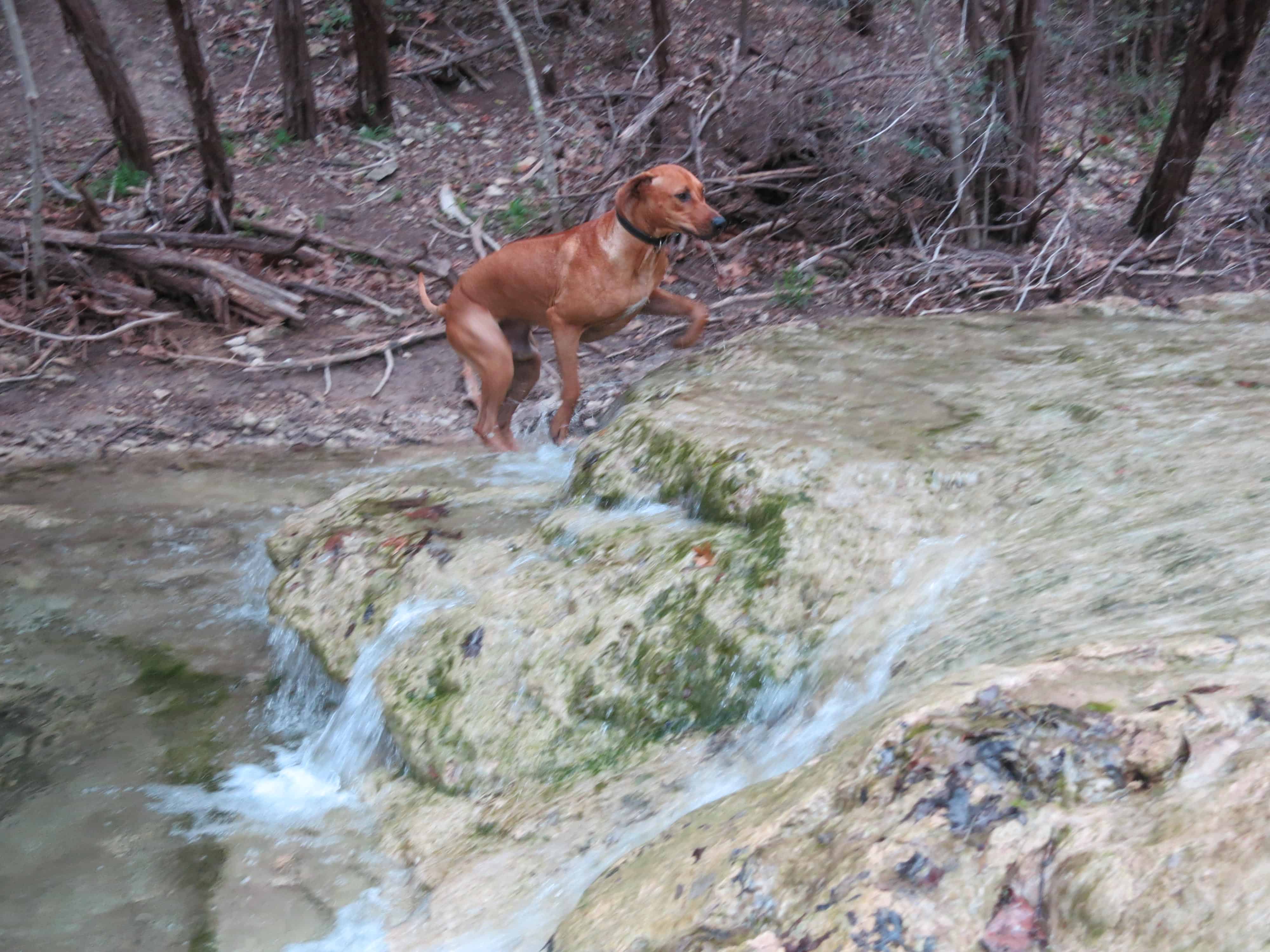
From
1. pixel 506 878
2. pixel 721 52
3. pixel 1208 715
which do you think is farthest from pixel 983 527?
pixel 721 52

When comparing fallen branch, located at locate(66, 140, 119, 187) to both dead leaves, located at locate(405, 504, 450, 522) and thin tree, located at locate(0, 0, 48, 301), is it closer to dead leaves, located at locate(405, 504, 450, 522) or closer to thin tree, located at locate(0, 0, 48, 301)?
thin tree, located at locate(0, 0, 48, 301)

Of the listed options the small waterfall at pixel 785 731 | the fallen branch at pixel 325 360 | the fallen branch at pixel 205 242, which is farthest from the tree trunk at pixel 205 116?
the small waterfall at pixel 785 731

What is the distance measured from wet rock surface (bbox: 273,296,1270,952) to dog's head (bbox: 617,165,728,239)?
2.52 feet

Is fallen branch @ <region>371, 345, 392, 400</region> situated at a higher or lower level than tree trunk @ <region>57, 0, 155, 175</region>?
lower

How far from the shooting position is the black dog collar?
5.82m

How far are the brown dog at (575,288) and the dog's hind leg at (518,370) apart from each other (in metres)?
0.01

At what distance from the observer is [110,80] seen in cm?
1039

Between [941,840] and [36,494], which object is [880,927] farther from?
[36,494]

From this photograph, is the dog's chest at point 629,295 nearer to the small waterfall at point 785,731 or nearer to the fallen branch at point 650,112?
the small waterfall at point 785,731

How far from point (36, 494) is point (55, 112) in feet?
28.2

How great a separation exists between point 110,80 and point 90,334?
3.21 m

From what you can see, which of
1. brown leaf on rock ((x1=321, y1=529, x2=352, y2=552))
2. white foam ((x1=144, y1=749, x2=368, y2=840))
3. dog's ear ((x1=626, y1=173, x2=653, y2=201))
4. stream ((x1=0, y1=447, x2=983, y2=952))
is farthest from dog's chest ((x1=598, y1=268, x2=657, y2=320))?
white foam ((x1=144, y1=749, x2=368, y2=840))

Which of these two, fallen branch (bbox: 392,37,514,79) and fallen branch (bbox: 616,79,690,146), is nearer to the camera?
fallen branch (bbox: 616,79,690,146)

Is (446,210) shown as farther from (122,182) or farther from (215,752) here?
(215,752)
